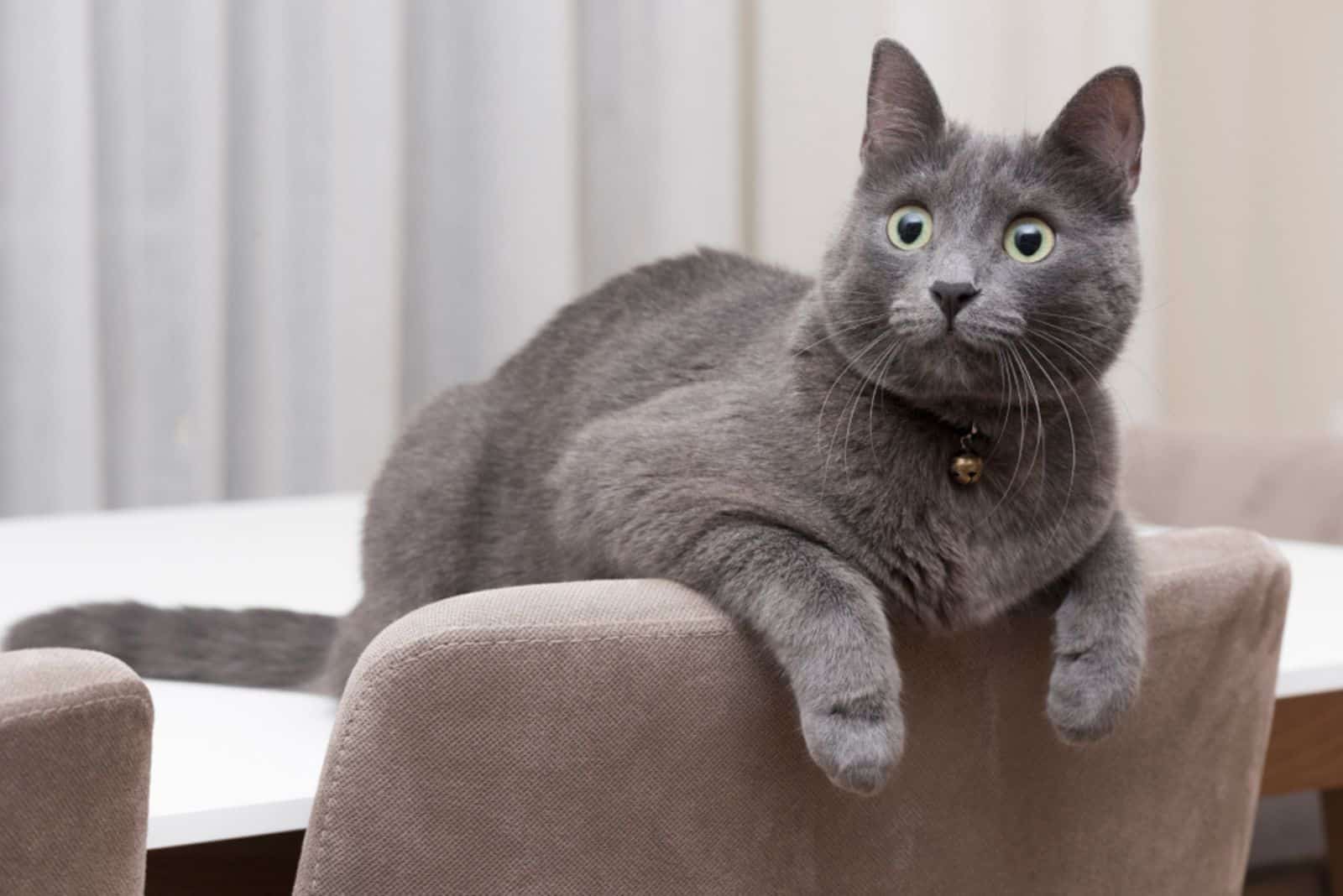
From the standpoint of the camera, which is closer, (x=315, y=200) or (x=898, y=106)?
(x=898, y=106)

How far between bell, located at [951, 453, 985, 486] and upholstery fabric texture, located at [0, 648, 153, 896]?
22.1 inches

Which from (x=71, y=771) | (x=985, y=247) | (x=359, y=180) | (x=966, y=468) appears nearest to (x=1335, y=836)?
(x=966, y=468)

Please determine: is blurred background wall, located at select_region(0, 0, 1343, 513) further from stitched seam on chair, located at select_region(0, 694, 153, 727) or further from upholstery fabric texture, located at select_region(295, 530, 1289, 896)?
stitched seam on chair, located at select_region(0, 694, 153, 727)

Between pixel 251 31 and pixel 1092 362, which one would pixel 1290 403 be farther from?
pixel 1092 362

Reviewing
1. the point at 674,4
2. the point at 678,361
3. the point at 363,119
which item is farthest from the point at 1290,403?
the point at 678,361

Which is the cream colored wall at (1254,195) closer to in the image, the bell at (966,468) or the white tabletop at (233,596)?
the white tabletop at (233,596)

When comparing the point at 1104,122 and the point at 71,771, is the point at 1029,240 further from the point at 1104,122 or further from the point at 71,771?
the point at 71,771

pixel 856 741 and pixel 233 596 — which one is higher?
pixel 856 741

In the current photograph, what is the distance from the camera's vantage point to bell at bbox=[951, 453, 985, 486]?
3.17 ft

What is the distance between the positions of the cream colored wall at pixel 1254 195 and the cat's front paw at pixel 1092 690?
108 inches

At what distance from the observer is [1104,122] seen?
956mm

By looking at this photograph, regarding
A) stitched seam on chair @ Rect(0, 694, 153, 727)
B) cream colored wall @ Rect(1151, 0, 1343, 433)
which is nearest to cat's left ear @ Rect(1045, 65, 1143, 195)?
stitched seam on chair @ Rect(0, 694, 153, 727)

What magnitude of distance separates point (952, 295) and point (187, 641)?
0.64 metres

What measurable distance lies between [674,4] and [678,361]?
1753 millimetres
